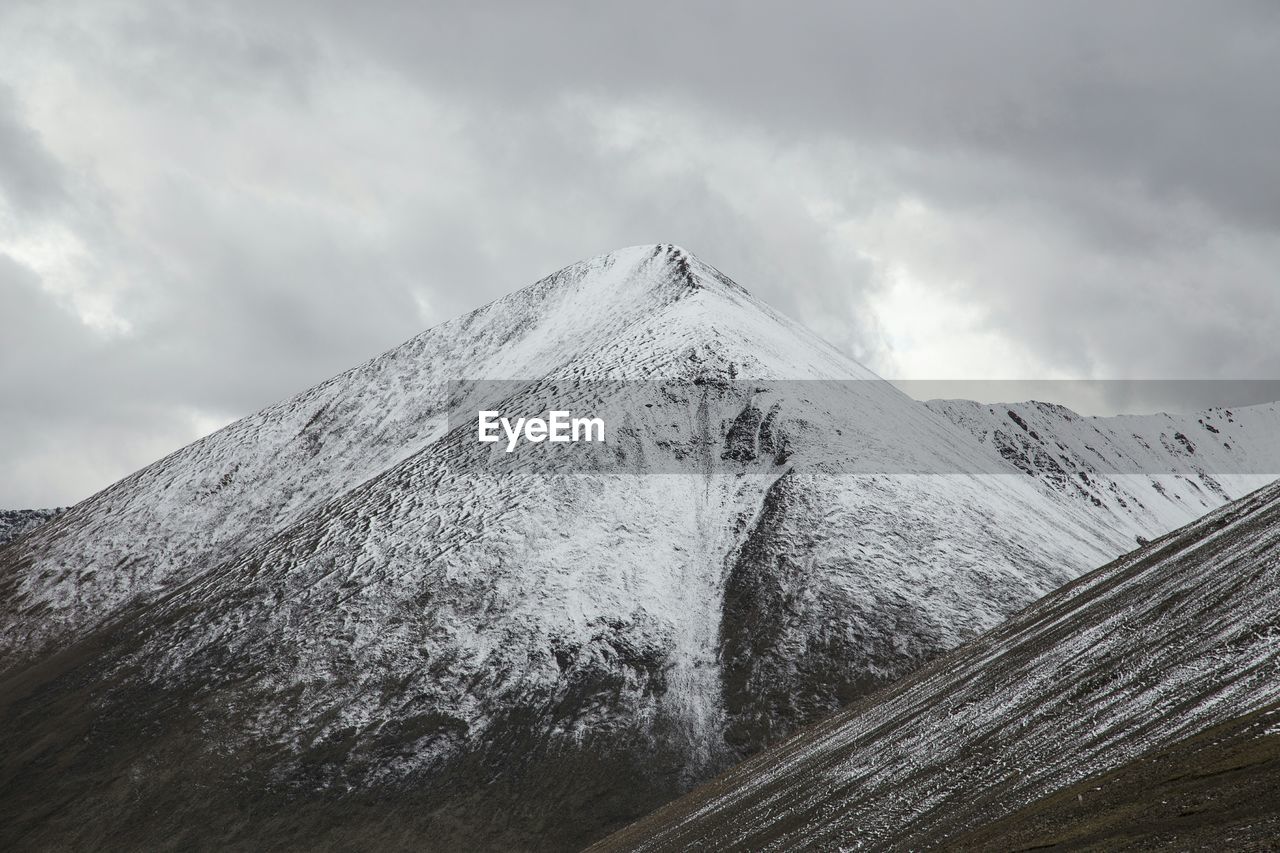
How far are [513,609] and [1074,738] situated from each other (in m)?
56.9

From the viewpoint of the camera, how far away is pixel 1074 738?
33375 millimetres

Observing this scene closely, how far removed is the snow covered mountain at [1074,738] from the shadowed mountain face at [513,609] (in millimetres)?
16435

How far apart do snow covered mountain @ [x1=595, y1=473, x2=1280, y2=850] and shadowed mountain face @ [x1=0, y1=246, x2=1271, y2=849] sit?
1643 cm

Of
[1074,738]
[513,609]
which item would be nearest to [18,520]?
[513,609]

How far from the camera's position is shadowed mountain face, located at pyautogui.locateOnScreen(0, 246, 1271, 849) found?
70312 millimetres

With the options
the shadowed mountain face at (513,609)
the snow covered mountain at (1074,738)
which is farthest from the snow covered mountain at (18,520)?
the snow covered mountain at (1074,738)

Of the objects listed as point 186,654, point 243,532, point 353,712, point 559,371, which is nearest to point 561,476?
point 559,371

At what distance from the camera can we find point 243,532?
115188 mm

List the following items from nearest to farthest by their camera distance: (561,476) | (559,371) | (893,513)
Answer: (893,513)
(561,476)
(559,371)

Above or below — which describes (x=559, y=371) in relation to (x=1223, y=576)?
above

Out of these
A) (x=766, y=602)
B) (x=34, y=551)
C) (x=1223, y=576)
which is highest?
(x=34, y=551)

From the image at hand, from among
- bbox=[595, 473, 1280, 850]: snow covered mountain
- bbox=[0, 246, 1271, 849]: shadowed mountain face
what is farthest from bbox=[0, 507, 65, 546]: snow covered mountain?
bbox=[595, 473, 1280, 850]: snow covered mountain

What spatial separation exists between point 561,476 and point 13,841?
53.1 meters

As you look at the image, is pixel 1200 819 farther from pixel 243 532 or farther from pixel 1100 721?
pixel 243 532
